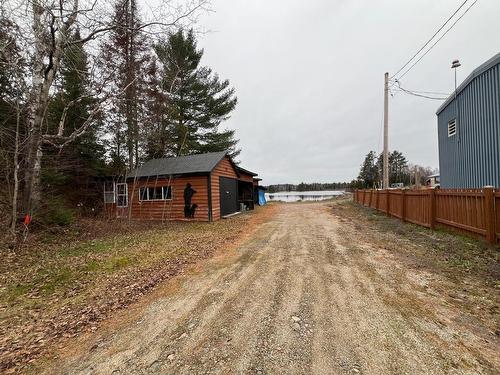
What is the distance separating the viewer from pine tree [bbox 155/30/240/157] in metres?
19.6

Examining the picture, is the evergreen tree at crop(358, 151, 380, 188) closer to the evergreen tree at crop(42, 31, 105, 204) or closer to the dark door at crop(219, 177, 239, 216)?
the dark door at crop(219, 177, 239, 216)

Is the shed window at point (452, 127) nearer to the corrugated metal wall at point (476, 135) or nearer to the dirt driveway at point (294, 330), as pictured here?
the corrugated metal wall at point (476, 135)

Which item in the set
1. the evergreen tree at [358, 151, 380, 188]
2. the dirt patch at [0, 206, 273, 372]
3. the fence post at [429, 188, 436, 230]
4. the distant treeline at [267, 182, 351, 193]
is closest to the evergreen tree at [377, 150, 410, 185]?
the evergreen tree at [358, 151, 380, 188]

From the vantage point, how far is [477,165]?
8.91 metres

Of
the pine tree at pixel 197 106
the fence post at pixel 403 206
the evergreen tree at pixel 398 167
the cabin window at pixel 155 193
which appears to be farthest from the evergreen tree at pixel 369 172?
the cabin window at pixel 155 193

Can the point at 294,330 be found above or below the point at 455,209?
below

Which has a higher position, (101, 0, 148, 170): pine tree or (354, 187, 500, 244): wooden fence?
(101, 0, 148, 170): pine tree

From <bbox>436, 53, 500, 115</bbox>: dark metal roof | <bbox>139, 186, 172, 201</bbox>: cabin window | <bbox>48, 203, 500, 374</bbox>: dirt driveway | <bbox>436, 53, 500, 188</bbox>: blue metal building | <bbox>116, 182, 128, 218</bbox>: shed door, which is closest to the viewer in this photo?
<bbox>48, 203, 500, 374</bbox>: dirt driveway

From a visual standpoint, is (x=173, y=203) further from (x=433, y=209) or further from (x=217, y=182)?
(x=433, y=209)

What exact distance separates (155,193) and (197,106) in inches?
413

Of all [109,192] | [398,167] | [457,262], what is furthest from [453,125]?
[398,167]

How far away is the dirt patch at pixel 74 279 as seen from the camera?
2.89 metres

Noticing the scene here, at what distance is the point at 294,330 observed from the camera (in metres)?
2.62

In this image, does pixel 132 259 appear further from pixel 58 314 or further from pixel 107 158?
pixel 107 158
